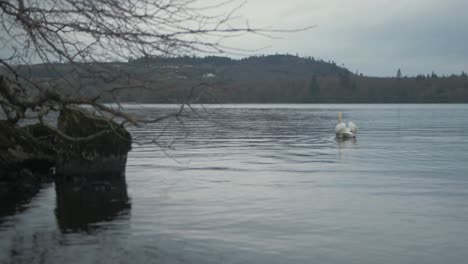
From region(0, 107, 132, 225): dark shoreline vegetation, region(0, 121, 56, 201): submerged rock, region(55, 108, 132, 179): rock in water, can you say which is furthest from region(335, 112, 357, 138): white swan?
region(0, 121, 56, 201): submerged rock

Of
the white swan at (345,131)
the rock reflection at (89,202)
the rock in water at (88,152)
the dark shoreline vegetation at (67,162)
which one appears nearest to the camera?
the rock reflection at (89,202)

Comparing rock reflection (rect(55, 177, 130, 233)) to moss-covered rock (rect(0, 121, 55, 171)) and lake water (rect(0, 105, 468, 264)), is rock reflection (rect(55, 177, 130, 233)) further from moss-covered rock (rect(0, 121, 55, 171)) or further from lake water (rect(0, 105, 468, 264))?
moss-covered rock (rect(0, 121, 55, 171))

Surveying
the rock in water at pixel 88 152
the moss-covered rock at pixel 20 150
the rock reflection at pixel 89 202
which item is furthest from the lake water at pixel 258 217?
the moss-covered rock at pixel 20 150

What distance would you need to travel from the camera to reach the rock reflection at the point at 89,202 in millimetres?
12953

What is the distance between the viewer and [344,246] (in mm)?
10836

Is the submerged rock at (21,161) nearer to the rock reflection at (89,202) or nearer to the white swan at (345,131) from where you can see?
the rock reflection at (89,202)

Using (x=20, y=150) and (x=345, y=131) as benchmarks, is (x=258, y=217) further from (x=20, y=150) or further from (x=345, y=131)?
(x=345, y=131)

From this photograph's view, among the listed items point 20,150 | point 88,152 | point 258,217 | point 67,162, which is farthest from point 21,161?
point 258,217

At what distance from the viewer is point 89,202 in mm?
15336

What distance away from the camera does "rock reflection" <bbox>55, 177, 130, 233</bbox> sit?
42.5ft

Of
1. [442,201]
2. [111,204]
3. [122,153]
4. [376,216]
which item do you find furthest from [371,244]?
[122,153]

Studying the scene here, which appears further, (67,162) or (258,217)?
(67,162)

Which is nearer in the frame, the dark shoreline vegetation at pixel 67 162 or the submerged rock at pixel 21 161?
the dark shoreline vegetation at pixel 67 162

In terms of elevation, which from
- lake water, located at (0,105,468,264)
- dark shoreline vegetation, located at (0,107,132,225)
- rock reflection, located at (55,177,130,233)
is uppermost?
dark shoreline vegetation, located at (0,107,132,225)
